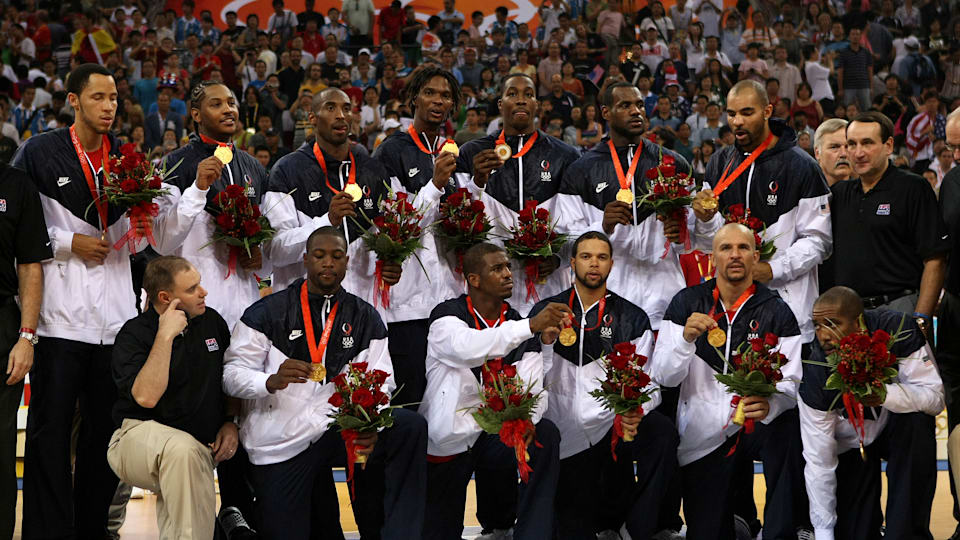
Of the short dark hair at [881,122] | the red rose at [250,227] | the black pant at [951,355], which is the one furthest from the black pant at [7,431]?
the black pant at [951,355]

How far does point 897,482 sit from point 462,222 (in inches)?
117

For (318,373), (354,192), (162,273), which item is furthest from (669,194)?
(162,273)

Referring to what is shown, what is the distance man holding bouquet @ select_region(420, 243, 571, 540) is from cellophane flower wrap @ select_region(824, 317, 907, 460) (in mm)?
1594

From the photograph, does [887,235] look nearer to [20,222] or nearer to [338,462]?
[338,462]

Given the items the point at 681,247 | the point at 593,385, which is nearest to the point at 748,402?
the point at 593,385

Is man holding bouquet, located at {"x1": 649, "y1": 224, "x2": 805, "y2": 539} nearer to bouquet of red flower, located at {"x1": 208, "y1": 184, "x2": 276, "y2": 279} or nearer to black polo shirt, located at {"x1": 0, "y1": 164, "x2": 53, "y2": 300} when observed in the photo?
bouquet of red flower, located at {"x1": 208, "y1": 184, "x2": 276, "y2": 279}

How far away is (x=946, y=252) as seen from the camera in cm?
671

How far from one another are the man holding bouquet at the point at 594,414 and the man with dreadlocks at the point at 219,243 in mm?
1849

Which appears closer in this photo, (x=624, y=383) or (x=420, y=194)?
(x=624, y=383)

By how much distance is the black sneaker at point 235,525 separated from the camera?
251 inches

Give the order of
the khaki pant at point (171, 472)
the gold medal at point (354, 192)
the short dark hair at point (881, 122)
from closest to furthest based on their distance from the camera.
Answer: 1. the khaki pant at point (171, 472)
2. the gold medal at point (354, 192)
3. the short dark hair at point (881, 122)

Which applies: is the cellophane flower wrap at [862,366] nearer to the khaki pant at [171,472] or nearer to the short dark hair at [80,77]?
the khaki pant at [171,472]

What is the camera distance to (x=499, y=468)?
6.42 meters

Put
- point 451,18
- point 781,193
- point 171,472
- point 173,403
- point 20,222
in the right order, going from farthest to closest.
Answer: point 451,18, point 781,193, point 20,222, point 173,403, point 171,472
